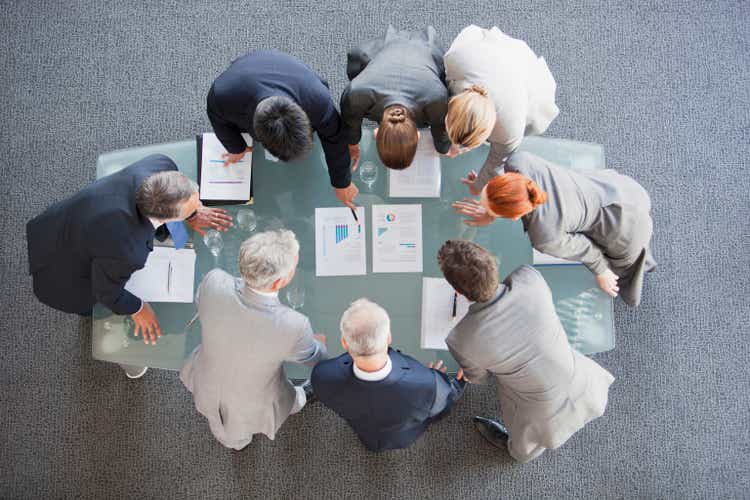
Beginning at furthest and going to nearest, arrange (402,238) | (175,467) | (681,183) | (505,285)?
(681,183) < (175,467) < (402,238) < (505,285)

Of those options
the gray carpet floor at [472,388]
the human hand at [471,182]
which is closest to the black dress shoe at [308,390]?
the gray carpet floor at [472,388]

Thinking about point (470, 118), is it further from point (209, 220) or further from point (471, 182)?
point (209, 220)

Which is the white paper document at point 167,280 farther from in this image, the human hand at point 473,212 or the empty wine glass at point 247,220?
the human hand at point 473,212

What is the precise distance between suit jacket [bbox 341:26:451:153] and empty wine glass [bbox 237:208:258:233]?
19.9 inches

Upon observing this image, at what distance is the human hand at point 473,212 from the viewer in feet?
6.71

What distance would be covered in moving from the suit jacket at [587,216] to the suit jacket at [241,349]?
964mm

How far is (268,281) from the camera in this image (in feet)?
5.83

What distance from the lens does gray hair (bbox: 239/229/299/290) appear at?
1.76m

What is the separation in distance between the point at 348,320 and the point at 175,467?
1.49 m

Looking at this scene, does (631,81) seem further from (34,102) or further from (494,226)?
(34,102)

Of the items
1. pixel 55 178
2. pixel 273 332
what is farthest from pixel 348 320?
pixel 55 178

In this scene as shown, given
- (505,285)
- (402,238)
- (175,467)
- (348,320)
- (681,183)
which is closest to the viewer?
(348,320)

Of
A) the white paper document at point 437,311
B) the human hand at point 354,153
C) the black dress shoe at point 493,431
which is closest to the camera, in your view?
the white paper document at point 437,311

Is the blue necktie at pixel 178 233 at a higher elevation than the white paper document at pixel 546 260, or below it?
higher
